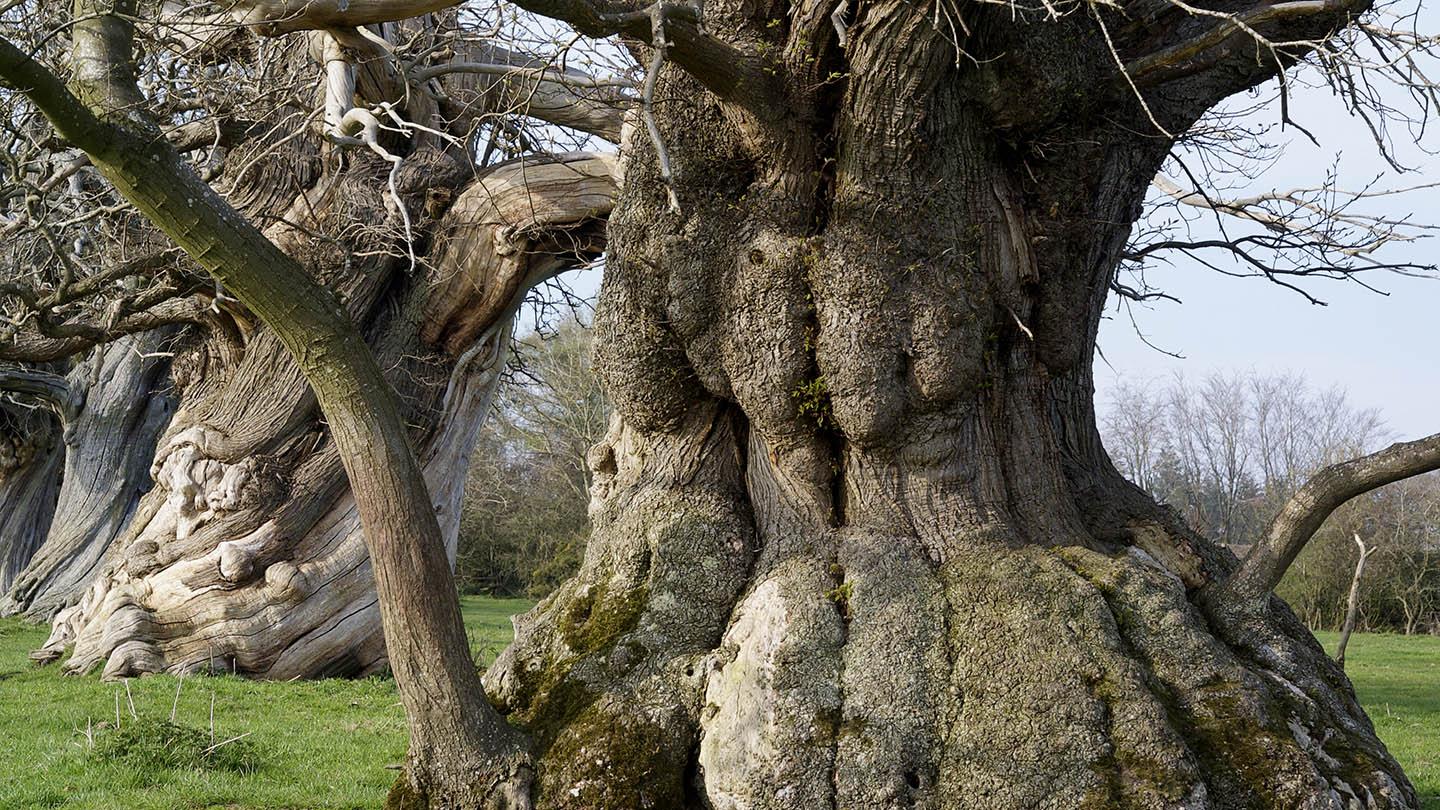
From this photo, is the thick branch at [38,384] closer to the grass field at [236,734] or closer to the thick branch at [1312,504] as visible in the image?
the grass field at [236,734]

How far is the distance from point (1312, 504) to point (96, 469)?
56.0 ft

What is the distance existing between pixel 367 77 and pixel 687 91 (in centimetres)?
558

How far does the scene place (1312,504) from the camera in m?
4.88

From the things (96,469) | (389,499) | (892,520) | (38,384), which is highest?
(38,384)

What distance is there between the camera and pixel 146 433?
17391 millimetres

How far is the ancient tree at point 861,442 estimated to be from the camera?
4363mm

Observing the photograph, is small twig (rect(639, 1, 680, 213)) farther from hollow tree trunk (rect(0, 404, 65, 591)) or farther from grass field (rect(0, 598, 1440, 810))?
hollow tree trunk (rect(0, 404, 65, 591))

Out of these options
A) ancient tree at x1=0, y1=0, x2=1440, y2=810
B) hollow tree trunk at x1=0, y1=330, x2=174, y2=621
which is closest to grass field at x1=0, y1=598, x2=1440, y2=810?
ancient tree at x1=0, y1=0, x2=1440, y2=810

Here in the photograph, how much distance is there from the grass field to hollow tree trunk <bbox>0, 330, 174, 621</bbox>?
293cm

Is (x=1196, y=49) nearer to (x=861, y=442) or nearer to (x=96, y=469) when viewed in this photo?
(x=861, y=442)

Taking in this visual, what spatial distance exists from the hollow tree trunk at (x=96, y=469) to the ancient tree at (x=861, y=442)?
474 inches

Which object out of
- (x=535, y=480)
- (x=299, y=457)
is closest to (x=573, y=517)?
(x=535, y=480)

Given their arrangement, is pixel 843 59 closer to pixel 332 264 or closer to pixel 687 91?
pixel 687 91

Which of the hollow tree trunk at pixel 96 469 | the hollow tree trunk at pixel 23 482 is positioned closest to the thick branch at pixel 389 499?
the hollow tree trunk at pixel 96 469
